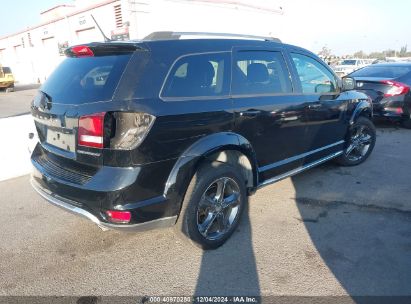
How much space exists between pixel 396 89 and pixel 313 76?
4428 millimetres

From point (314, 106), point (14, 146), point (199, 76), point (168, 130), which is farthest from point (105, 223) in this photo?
point (14, 146)

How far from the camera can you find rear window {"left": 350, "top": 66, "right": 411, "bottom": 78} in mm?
8033

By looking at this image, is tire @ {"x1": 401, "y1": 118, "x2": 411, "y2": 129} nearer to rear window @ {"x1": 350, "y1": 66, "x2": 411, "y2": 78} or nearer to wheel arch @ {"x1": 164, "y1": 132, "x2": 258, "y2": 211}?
rear window @ {"x1": 350, "y1": 66, "x2": 411, "y2": 78}

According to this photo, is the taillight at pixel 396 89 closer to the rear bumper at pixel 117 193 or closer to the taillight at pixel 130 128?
the rear bumper at pixel 117 193

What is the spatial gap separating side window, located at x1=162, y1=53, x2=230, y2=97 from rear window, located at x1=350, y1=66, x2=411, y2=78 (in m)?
6.44

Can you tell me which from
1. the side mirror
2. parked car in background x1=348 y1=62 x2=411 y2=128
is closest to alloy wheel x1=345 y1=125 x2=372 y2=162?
the side mirror

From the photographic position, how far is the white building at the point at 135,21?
18.6m

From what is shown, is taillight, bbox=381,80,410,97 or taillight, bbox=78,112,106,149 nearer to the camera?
taillight, bbox=78,112,106,149

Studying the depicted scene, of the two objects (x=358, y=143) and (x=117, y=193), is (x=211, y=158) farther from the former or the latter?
(x=358, y=143)

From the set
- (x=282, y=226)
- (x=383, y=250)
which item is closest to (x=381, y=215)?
(x=383, y=250)

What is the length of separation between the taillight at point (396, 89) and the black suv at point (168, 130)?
15.8 ft

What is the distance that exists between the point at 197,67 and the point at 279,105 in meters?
1.12

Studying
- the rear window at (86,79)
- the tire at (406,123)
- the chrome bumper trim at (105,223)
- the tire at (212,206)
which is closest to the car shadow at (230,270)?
the tire at (212,206)

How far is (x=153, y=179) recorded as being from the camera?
2.59 meters
